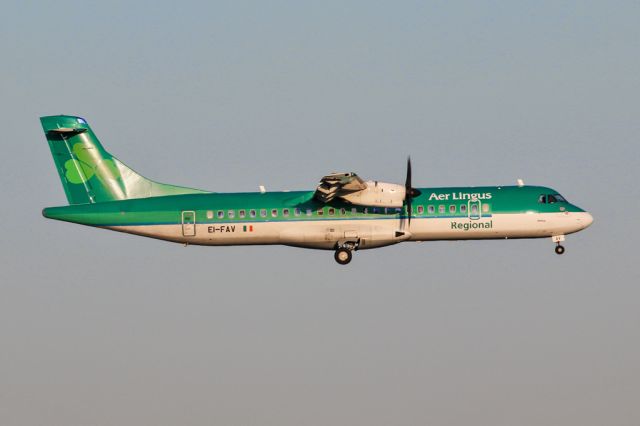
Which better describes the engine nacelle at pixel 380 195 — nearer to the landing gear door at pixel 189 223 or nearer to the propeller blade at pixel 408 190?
the propeller blade at pixel 408 190

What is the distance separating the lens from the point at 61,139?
4672cm

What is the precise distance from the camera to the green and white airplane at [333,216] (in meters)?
44.8

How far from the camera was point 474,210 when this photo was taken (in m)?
45.2

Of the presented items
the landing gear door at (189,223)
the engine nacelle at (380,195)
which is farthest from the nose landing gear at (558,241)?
the landing gear door at (189,223)

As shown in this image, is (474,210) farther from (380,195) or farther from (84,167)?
(84,167)

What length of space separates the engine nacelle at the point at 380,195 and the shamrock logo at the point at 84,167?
972 centimetres

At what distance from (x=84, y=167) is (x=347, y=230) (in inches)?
430

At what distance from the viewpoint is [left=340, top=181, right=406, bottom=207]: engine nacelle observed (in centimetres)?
4391

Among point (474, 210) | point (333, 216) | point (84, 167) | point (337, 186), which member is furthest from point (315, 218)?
point (84, 167)

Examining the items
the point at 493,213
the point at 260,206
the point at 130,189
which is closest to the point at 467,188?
the point at 493,213

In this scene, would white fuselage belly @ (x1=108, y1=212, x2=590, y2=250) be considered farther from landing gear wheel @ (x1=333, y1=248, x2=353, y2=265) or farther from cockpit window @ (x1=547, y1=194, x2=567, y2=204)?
cockpit window @ (x1=547, y1=194, x2=567, y2=204)

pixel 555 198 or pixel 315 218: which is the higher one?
pixel 555 198

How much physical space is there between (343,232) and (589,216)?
32.9 ft

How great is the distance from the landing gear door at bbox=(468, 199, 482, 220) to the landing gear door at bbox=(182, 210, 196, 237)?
10698 millimetres
